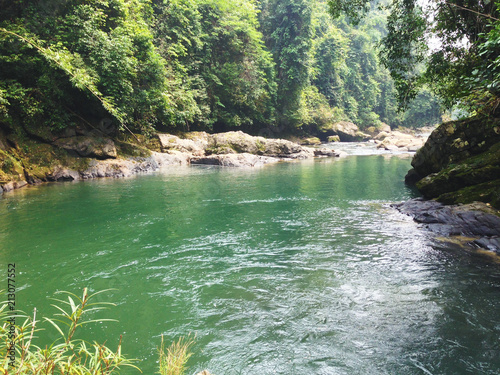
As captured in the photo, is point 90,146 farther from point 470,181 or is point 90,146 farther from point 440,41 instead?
point 470,181

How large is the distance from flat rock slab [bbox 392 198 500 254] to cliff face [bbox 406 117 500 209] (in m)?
0.39

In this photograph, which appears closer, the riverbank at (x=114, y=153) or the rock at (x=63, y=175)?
the riverbank at (x=114, y=153)

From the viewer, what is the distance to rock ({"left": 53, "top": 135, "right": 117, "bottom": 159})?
16797 mm

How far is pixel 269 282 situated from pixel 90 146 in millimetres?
16261

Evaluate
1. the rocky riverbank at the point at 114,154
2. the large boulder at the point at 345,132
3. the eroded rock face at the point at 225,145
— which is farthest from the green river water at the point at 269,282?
the large boulder at the point at 345,132

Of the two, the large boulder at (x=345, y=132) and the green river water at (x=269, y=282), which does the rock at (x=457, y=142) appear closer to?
the green river water at (x=269, y=282)

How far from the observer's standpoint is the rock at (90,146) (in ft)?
55.1

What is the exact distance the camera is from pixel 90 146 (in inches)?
686

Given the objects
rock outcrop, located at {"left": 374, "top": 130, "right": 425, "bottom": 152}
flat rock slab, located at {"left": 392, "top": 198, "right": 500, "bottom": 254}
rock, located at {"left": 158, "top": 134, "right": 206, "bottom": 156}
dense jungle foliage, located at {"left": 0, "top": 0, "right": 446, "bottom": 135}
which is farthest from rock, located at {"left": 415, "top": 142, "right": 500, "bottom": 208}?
rock outcrop, located at {"left": 374, "top": 130, "right": 425, "bottom": 152}

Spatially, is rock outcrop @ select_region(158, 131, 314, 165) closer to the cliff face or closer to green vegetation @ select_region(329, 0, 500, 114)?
the cliff face

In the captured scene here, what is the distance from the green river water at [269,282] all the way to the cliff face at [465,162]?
1724 mm

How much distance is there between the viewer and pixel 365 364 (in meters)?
3.29

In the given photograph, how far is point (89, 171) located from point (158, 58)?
9102mm

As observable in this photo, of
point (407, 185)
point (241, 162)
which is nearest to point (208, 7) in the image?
point (241, 162)
